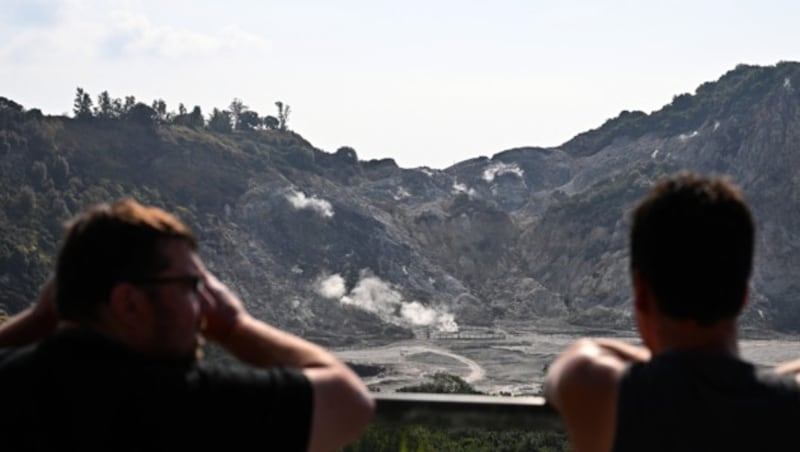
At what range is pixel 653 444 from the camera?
212 cm

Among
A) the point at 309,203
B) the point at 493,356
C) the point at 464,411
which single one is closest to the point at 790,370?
the point at 464,411

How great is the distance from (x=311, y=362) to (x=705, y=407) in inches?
32.6

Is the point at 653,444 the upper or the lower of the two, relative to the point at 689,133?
lower

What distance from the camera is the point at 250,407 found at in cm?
219

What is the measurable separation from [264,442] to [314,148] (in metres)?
143

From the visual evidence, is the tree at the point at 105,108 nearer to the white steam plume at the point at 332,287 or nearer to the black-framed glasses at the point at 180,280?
the white steam plume at the point at 332,287

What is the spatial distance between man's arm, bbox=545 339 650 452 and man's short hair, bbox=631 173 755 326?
0.17 meters

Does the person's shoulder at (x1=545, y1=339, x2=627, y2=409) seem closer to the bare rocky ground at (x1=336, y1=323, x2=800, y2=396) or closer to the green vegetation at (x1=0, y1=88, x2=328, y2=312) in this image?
the bare rocky ground at (x1=336, y1=323, x2=800, y2=396)

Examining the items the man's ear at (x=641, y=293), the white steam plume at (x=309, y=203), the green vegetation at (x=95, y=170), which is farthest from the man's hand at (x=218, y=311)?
the white steam plume at (x=309, y=203)

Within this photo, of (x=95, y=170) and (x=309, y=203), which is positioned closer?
(x=95, y=170)

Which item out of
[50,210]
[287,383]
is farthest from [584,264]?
[287,383]

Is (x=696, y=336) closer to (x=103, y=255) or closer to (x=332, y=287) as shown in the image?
(x=103, y=255)

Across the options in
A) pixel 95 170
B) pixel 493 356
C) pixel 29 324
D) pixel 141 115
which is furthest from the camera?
pixel 141 115

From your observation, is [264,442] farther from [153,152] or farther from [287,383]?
[153,152]
